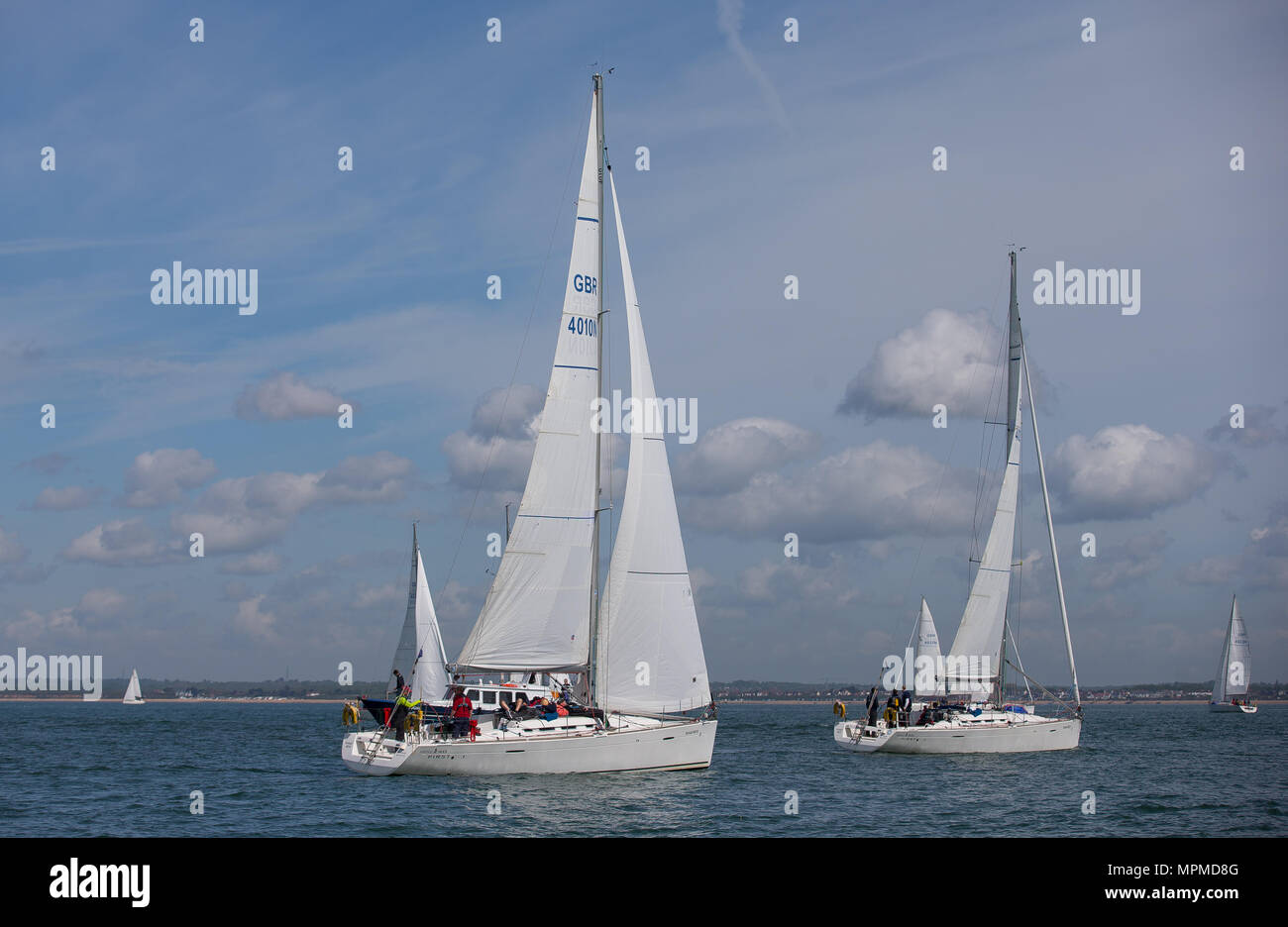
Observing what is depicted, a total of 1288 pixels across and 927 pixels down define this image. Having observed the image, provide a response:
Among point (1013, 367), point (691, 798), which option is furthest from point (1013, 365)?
point (691, 798)

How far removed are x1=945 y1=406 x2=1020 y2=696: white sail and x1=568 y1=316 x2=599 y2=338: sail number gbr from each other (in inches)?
895

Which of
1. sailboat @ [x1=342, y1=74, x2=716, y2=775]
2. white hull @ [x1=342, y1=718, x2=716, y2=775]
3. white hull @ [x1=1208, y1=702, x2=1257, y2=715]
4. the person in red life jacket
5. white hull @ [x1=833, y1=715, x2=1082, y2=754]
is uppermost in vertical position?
sailboat @ [x1=342, y1=74, x2=716, y2=775]

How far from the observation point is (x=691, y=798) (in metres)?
31.2

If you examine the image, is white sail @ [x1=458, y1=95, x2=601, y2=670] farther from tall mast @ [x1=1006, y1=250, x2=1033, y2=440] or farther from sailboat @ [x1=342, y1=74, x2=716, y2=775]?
tall mast @ [x1=1006, y1=250, x2=1033, y2=440]

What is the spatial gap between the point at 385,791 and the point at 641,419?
1283cm

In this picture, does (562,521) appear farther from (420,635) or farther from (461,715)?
(420,635)

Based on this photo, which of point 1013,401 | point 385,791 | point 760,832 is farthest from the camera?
point 1013,401

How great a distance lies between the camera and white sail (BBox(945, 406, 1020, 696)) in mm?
50438

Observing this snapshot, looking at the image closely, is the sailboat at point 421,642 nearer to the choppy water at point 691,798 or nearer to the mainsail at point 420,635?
the mainsail at point 420,635

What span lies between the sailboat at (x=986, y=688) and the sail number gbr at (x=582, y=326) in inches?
848

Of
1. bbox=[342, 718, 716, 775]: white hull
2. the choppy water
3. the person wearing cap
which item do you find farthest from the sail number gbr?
the choppy water
